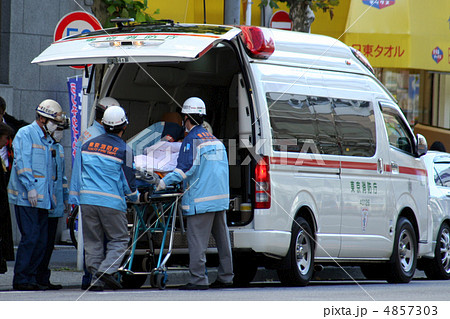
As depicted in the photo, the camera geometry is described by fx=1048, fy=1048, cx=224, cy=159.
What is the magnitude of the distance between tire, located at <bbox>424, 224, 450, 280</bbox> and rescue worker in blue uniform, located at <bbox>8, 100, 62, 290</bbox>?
5.78 metres

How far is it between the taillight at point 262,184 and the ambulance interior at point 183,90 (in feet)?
1.98

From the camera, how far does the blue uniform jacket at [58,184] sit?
10180mm

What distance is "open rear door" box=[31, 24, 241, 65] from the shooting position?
30.6ft

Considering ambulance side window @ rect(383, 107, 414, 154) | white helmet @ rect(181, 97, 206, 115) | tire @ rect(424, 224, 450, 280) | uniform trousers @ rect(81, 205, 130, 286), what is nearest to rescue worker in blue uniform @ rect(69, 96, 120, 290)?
uniform trousers @ rect(81, 205, 130, 286)

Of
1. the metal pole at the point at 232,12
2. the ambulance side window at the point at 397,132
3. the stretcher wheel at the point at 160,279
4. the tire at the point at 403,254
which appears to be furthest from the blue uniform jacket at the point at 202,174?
the metal pole at the point at 232,12

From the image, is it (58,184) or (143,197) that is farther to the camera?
(58,184)

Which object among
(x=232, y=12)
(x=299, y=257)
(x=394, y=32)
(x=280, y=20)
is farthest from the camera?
(x=394, y=32)

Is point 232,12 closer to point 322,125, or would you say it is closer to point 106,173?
point 322,125

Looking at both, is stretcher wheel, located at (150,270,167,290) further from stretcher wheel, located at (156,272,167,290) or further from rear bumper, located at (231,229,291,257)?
rear bumper, located at (231,229,291,257)

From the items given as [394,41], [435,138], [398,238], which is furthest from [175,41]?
[435,138]

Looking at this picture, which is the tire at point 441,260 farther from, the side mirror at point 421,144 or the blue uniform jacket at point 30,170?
the blue uniform jacket at point 30,170

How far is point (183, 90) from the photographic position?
11.5m

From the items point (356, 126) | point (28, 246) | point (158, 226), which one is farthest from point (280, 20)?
point (28, 246)

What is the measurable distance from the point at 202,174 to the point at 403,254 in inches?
148
